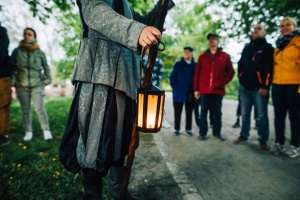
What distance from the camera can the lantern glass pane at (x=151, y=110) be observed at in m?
1.71

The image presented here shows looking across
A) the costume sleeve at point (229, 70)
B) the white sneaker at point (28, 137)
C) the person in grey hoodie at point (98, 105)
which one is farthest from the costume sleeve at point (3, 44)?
the costume sleeve at point (229, 70)

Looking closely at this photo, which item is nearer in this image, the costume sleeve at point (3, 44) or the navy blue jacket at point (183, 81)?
the costume sleeve at point (3, 44)

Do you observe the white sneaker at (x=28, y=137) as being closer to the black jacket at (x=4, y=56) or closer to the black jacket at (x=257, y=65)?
the black jacket at (x=4, y=56)

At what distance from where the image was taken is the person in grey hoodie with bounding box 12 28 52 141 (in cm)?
484

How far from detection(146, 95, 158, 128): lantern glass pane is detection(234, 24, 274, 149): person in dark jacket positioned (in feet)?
11.6

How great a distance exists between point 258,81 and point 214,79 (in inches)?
37.1

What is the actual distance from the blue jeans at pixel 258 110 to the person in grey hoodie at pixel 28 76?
4555 mm

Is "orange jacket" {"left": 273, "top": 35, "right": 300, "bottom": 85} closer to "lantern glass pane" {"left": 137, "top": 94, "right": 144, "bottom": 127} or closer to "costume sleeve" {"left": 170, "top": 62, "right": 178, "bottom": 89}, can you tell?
"costume sleeve" {"left": 170, "top": 62, "right": 178, "bottom": 89}

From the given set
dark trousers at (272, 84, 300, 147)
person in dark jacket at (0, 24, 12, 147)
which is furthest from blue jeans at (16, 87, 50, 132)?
dark trousers at (272, 84, 300, 147)

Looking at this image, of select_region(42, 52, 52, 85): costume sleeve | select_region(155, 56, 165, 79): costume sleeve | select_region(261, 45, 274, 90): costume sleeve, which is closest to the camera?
select_region(261, 45, 274, 90): costume sleeve

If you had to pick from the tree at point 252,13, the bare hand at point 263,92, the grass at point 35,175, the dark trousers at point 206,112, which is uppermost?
the tree at point 252,13

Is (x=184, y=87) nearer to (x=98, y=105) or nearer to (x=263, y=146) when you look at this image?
(x=263, y=146)

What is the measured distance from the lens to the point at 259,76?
184 inches

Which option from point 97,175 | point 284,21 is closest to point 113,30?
point 97,175
